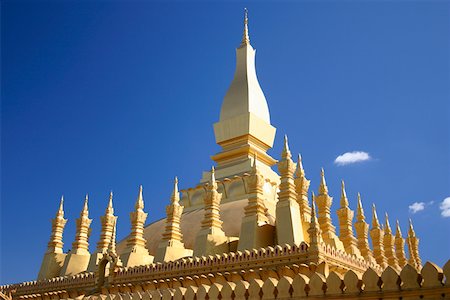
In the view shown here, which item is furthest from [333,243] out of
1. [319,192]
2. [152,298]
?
[152,298]

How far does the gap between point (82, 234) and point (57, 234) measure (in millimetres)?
1926

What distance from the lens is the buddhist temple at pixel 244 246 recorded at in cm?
1145

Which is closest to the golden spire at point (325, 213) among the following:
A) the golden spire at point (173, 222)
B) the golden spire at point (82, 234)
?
the golden spire at point (173, 222)

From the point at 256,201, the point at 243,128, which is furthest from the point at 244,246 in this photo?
the point at 243,128

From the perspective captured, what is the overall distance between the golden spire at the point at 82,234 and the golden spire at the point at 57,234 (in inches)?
50.2

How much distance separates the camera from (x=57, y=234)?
26.9m

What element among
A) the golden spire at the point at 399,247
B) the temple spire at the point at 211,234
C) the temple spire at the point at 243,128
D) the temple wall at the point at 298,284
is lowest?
the temple wall at the point at 298,284

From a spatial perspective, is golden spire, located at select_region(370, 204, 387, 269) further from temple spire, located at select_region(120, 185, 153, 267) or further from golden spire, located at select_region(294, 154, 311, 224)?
temple spire, located at select_region(120, 185, 153, 267)

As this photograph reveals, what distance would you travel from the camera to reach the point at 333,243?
1973 cm

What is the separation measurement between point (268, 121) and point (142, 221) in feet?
37.3

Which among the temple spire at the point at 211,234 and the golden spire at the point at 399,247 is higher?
the golden spire at the point at 399,247

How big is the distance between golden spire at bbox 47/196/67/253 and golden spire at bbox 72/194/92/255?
A: 128 centimetres

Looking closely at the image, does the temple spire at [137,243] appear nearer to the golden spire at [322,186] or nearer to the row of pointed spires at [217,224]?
the row of pointed spires at [217,224]

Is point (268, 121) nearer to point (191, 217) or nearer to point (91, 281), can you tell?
point (191, 217)
